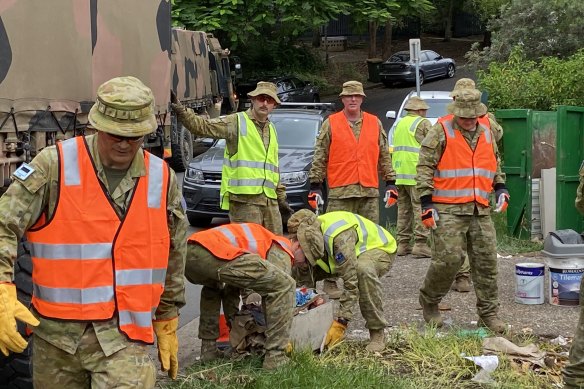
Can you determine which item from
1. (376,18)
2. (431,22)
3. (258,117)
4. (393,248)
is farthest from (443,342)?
(431,22)

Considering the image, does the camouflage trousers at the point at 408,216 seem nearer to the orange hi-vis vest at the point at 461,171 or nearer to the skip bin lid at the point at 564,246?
the skip bin lid at the point at 564,246

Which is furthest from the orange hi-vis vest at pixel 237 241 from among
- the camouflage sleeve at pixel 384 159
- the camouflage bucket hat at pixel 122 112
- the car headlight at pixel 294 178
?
the car headlight at pixel 294 178

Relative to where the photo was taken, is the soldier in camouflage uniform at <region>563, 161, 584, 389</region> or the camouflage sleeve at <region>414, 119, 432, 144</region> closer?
the soldier in camouflage uniform at <region>563, 161, 584, 389</region>

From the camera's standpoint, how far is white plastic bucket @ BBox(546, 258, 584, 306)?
807cm

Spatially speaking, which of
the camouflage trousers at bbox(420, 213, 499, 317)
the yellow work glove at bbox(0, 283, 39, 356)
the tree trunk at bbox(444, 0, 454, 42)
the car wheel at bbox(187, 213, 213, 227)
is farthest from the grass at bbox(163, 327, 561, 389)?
the tree trunk at bbox(444, 0, 454, 42)

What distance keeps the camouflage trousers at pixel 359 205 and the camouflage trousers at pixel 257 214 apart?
0.85 meters

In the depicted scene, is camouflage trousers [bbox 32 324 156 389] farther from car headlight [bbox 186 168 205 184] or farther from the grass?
car headlight [bbox 186 168 205 184]

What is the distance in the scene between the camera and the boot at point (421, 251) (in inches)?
415

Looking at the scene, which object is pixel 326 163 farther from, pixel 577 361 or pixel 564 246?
pixel 577 361

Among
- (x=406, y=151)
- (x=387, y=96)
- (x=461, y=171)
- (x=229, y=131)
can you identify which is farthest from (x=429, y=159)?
(x=387, y=96)

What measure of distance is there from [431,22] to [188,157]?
3131 centimetres

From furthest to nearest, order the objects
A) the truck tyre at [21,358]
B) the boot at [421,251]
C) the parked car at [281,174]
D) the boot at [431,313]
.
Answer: the parked car at [281,174], the boot at [421,251], the boot at [431,313], the truck tyre at [21,358]

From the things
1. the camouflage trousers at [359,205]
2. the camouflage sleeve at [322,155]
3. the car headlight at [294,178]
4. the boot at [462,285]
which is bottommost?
the boot at [462,285]

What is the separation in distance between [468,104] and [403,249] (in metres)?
Answer: 3.89
